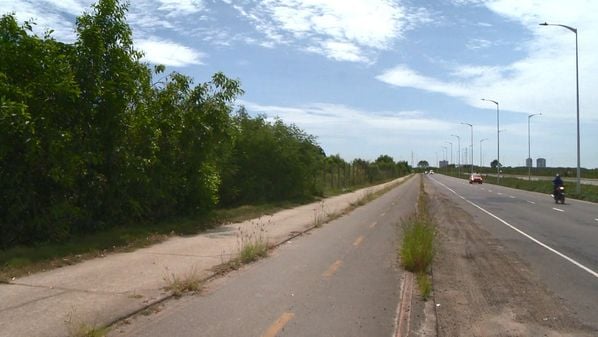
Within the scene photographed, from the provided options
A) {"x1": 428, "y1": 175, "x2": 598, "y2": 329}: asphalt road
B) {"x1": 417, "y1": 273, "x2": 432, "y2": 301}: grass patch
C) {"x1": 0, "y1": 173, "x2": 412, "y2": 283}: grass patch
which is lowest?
{"x1": 428, "y1": 175, "x2": 598, "y2": 329}: asphalt road

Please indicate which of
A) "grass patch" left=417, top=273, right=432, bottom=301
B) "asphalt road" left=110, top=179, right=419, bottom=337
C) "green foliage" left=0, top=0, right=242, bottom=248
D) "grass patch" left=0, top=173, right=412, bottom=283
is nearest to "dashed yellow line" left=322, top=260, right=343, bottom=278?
"asphalt road" left=110, top=179, right=419, bottom=337

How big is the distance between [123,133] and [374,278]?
6.73 m

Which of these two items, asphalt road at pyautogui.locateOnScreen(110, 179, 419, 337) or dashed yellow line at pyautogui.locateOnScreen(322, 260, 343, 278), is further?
dashed yellow line at pyautogui.locateOnScreen(322, 260, 343, 278)

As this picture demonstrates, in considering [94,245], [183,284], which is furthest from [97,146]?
[183,284]

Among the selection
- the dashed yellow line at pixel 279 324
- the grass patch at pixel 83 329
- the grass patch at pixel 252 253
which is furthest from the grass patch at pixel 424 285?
the grass patch at pixel 83 329

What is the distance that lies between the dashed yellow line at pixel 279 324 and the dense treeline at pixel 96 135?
591cm

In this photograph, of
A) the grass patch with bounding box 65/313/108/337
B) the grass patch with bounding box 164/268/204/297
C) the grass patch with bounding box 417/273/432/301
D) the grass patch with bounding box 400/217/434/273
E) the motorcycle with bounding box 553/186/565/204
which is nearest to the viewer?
the grass patch with bounding box 65/313/108/337

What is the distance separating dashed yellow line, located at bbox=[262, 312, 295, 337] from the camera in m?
6.12

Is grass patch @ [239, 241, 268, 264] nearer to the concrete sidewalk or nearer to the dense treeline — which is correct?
the concrete sidewalk

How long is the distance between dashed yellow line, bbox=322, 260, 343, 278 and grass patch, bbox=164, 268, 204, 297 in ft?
7.02

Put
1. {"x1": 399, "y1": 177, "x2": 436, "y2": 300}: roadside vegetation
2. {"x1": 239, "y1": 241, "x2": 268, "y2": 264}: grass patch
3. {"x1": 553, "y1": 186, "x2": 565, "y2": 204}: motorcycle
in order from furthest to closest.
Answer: {"x1": 553, "y1": 186, "x2": 565, "y2": 204}: motorcycle < {"x1": 239, "y1": 241, "x2": 268, "y2": 264}: grass patch < {"x1": 399, "y1": 177, "x2": 436, "y2": 300}: roadside vegetation

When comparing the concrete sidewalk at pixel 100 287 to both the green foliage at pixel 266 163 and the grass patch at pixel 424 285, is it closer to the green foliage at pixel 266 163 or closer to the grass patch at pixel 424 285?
the grass patch at pixel 424 285

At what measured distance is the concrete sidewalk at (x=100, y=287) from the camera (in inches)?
247

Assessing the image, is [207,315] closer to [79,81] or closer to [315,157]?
[79,81]
